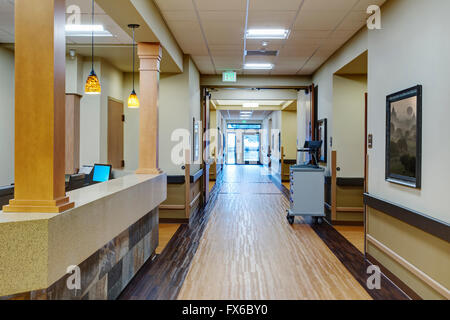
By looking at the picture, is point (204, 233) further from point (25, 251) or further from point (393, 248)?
point (25, 251)

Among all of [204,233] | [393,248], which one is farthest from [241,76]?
[393,248]

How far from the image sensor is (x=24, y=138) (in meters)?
1.86

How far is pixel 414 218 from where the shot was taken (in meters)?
2.97

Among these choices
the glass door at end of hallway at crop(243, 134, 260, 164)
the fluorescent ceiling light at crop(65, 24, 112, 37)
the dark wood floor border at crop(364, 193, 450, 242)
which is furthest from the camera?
the glass door at end of hallway at crop(243, 134, 260, 164)

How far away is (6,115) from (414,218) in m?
5.77

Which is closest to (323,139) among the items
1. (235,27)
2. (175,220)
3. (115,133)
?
(235,27)

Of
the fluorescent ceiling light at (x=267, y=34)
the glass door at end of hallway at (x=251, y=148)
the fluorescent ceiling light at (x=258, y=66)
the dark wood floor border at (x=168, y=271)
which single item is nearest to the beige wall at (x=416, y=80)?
the fluorescent ceiling light at (x=267, y=34)

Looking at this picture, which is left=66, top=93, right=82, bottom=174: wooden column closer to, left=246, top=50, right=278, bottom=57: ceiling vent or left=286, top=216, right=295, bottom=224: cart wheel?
left=246, top=50, right=278, bottom=57: ceiling vent

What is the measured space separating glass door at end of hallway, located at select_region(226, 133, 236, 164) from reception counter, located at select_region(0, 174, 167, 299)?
778 inches

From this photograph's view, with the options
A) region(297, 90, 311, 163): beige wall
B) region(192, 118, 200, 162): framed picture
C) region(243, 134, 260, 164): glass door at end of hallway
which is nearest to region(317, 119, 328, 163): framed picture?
region(297, 90, 311, 163): beige wall

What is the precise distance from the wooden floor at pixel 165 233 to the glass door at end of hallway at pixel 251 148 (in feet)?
57.0

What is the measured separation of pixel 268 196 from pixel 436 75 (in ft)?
21.0

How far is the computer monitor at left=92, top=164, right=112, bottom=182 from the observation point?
192 inches

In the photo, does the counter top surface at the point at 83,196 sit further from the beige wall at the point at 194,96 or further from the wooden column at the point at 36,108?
the beige wall at the point at 194,96
